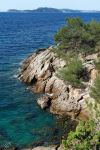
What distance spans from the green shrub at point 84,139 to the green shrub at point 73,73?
1920cm

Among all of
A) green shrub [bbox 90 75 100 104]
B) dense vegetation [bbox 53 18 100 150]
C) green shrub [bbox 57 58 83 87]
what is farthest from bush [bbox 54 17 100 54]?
→ green shrub [bbox 90 75 100 104]

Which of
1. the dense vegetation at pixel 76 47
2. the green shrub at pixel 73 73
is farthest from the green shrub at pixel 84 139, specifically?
the green shrub at pixel 73 73

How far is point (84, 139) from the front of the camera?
91.5 ft

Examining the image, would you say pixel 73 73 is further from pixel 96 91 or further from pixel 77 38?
pixel 77 38

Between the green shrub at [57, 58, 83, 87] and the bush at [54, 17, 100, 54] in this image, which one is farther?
the bush at [54, 17, 100, 54]

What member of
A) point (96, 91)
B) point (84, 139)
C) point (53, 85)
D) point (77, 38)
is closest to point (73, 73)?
point (53, 85)

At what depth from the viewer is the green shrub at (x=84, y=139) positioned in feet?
88.6

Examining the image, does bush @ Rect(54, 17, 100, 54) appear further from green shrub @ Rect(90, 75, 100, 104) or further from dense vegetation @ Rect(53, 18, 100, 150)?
green shrub @ Rect(90, 75, 100, 104)

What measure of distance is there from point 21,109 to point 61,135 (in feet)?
33.1

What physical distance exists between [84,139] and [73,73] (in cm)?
2165

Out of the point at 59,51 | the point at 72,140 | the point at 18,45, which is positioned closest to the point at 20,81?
the point at 59,51

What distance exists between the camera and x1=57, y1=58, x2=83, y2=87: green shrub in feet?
157

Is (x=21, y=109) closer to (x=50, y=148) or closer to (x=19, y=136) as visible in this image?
(x=19, y=136)

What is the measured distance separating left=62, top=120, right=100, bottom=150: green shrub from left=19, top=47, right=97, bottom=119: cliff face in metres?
15.0
